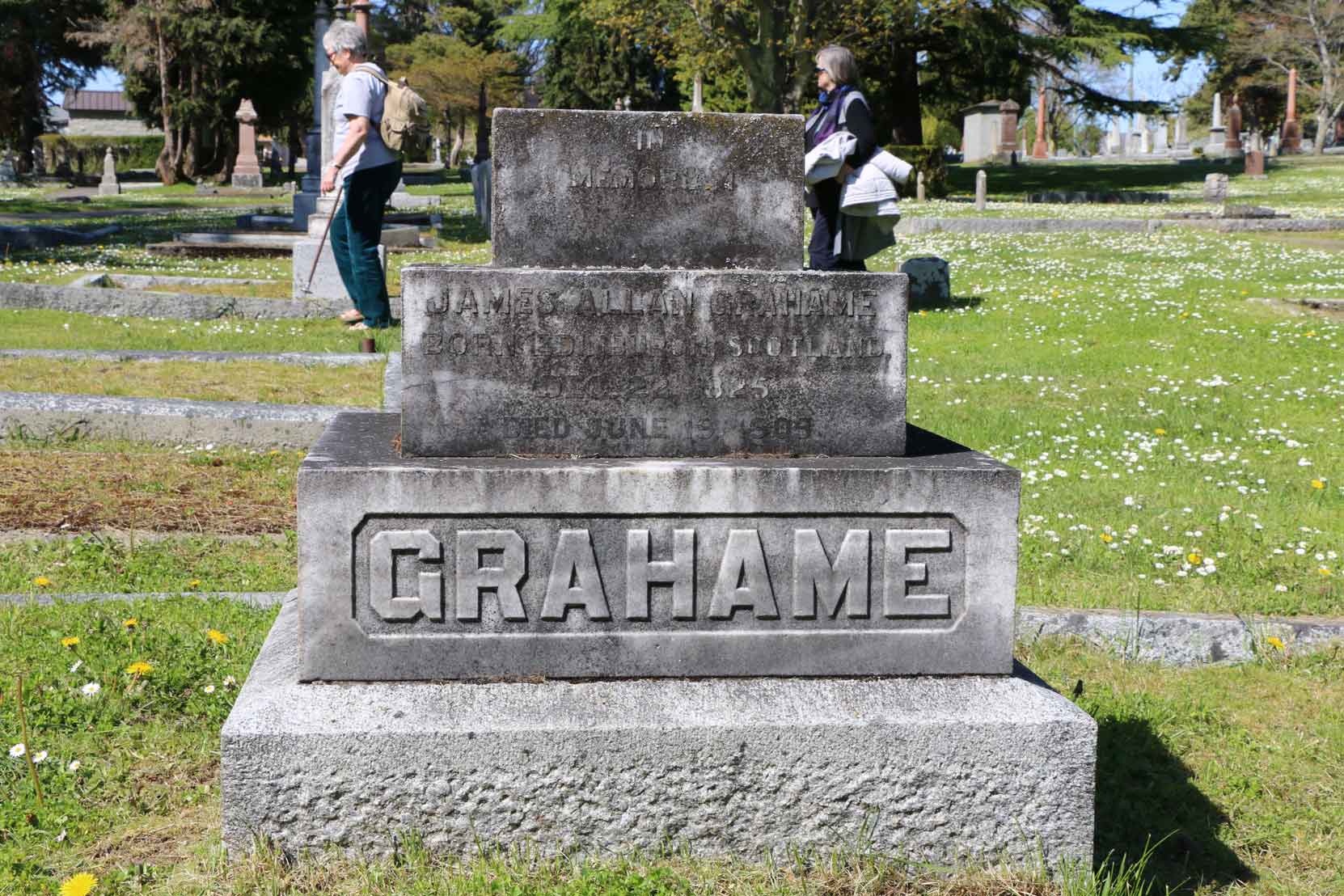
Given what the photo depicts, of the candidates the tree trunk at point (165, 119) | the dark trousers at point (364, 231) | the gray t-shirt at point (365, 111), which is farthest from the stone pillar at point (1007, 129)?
A: the gray t-shirt at point (365, 111)

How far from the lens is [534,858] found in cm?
288

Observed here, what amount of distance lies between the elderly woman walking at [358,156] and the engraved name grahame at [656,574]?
22.3ft

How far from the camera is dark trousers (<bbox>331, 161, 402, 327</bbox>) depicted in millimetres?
9508

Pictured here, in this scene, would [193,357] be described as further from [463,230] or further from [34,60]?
[34,60]

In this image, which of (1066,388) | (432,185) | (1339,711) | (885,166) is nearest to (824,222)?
(885,166)

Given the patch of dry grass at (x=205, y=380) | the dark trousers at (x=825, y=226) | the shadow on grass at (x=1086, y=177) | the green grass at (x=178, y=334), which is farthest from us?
the shadow on grass at (x=1086, y=177)

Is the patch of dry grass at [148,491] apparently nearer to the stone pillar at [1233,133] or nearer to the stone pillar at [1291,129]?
the stone pillar at [1233,133]

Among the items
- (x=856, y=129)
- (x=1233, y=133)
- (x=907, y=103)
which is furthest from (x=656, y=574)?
(x=1233, y=133)

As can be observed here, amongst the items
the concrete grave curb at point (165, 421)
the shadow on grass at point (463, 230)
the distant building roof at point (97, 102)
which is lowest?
the concrete grave curb at point (165, 421)

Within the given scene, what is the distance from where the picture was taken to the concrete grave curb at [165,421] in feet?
22.2

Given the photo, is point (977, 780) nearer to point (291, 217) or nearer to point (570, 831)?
point (570, 831)

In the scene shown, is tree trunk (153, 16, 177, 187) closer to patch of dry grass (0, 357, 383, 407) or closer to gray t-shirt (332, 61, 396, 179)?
gray t-shirt (332, 61, 396, 179)

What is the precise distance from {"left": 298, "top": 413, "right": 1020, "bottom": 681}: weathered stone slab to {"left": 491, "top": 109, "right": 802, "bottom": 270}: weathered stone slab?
1.70ft

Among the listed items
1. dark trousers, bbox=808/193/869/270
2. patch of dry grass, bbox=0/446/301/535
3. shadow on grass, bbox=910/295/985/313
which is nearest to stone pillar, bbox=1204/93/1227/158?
shadow on grass, bbox=910/295/985/313
